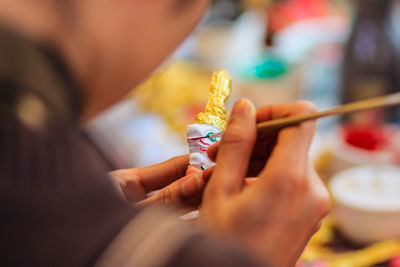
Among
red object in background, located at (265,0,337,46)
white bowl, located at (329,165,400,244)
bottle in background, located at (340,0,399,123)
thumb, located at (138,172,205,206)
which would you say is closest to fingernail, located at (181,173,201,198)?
thumb, located at (138,172,205,206)

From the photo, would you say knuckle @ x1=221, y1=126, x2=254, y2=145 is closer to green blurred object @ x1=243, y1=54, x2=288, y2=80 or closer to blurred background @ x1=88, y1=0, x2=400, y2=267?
blurred background @ x1=88, y1=0, x2=400, y2=267

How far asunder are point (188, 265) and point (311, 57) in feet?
4.17

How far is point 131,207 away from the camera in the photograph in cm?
29

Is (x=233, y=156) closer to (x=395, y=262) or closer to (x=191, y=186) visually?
(x=191, y=186)

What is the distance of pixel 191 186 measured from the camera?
36cm

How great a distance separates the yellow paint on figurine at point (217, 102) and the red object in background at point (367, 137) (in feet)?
1.94

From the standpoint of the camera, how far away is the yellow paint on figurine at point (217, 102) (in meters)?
0.39

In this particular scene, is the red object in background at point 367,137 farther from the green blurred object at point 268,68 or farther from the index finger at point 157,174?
the index finger at point 157,174

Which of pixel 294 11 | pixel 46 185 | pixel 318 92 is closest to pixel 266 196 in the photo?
pixel 46 185

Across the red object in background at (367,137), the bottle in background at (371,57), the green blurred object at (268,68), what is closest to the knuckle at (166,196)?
the red object in background at (367,137)

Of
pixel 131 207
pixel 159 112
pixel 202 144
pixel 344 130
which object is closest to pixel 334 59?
pixel 344 130

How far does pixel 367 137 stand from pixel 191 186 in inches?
26.4

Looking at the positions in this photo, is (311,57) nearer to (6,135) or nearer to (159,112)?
(159,112)

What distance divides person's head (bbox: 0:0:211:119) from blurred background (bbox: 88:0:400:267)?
0.25 feet
